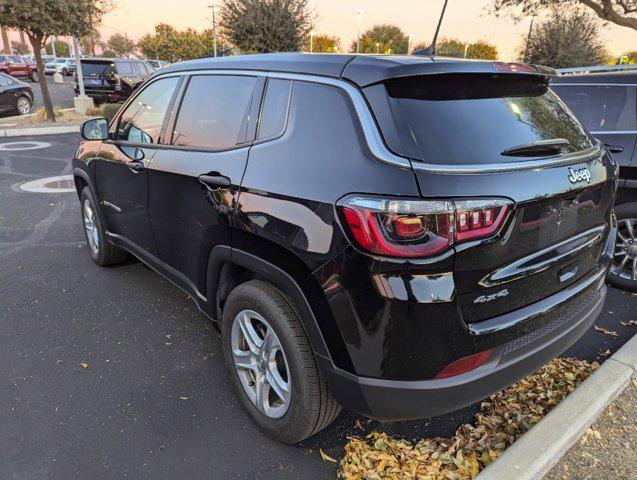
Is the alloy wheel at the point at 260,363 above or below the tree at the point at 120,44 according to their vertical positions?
below

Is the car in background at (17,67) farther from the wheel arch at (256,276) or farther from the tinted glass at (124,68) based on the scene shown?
the wheel arch at (256,276)

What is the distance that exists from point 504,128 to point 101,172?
330 centimetres

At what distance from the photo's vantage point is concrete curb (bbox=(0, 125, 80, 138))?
12938 millimetres

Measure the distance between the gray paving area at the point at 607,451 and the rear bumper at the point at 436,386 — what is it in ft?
1.88

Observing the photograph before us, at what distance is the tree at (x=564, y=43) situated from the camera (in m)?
31.8

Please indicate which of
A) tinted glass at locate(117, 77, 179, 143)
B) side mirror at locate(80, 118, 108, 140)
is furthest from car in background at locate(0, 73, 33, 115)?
tinted glass at locate(117, 77, 179, 143)

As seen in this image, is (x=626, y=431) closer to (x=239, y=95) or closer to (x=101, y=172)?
(x=239, y=95)

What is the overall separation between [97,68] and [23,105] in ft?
13.6

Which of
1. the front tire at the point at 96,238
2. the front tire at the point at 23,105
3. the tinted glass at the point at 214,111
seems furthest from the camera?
the front tire at the point at 23,105

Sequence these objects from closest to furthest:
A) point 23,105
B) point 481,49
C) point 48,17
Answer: point 48,17 < point 23,105 < point 481,49

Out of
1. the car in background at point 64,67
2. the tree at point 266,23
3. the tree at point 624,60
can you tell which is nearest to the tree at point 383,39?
the tree at point 624,60

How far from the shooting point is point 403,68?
192 centimetres

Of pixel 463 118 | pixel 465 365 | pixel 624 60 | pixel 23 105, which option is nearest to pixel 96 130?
pixel 463 118

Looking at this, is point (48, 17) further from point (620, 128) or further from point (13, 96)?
point (620, 128)
